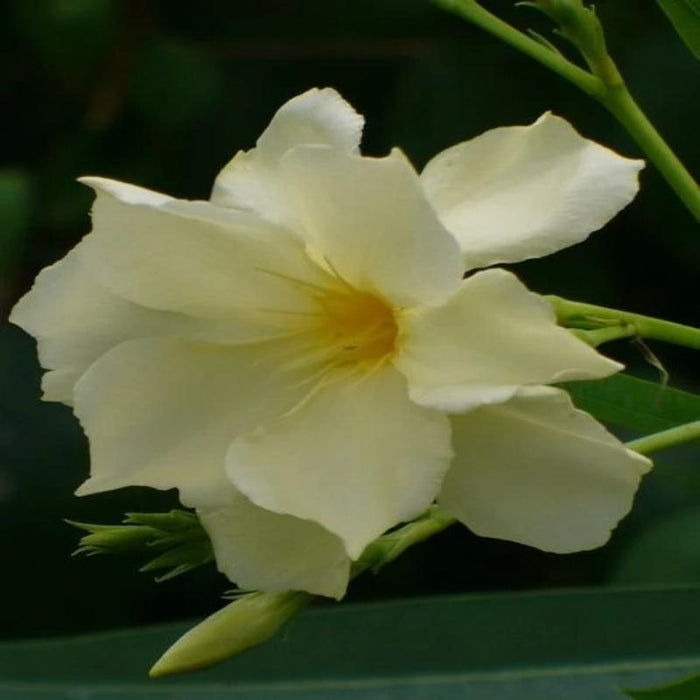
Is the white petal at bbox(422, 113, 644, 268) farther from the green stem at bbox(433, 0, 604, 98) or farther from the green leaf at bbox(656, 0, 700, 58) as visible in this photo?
the green leaf at bbox(656, 0, 700, 58)

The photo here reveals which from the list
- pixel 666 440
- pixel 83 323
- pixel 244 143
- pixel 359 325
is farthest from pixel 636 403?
pixel 244 143

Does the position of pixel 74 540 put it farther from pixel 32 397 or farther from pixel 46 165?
pixel 46 165

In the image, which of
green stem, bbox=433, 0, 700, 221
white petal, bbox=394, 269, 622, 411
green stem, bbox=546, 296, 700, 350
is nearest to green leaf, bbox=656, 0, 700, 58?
green stem, bbox=433, 0, 700, 221

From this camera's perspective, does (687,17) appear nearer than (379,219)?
No

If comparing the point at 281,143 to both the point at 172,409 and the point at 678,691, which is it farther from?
the point at 678,691

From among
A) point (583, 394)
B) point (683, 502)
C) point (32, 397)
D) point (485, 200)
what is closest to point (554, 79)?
point (683, 502)

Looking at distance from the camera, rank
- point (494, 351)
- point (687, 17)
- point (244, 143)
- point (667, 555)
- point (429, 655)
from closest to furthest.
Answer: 1. point (494, 351)
2. point (687, 17)
3. point (429, 655)
4. point (667, 555)
5. point (244, 143)
